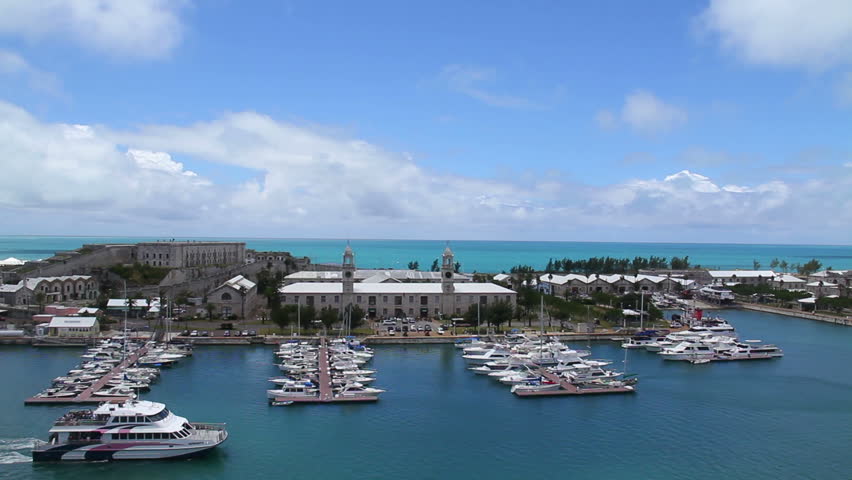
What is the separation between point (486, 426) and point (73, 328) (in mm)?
33878

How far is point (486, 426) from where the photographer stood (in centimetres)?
2658

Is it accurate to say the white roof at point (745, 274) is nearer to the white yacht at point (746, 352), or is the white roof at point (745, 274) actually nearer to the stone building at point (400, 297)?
the white yacht at point (746, 352)

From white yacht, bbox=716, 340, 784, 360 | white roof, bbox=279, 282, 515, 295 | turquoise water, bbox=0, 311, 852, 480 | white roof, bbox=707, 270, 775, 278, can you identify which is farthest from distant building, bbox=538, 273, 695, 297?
turquoise water, bbox=0, 311, 852, 480

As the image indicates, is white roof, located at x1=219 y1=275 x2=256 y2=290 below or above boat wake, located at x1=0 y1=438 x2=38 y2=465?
above

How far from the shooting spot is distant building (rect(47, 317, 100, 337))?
43.6 metres

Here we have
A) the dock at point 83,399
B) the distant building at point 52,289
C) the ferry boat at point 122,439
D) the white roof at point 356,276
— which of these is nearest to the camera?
the ferry boat at point 122,439

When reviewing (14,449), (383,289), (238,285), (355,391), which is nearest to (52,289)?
(238,285)

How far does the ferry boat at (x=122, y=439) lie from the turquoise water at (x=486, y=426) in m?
0.48

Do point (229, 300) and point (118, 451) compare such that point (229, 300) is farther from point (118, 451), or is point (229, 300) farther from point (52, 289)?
point (118, 451)

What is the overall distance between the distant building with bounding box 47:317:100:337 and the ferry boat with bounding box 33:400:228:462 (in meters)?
23.5

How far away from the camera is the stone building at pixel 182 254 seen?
7562 centimetres

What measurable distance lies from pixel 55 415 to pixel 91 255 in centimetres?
4587

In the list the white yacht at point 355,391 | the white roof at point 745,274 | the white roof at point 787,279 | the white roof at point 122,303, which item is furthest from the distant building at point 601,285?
the white yacht at point 355,391

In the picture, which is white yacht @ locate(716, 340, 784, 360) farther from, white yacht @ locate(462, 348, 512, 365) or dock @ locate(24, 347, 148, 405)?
dock @ locate(24, 347, 148, 405)
